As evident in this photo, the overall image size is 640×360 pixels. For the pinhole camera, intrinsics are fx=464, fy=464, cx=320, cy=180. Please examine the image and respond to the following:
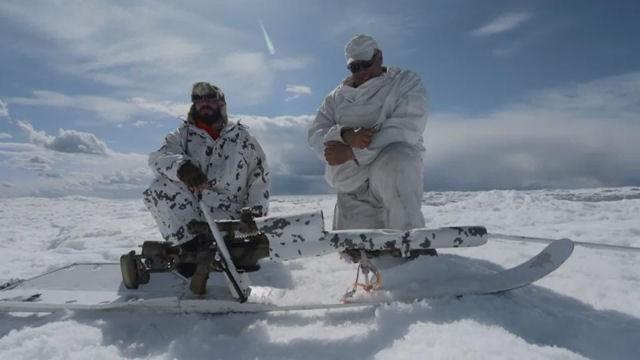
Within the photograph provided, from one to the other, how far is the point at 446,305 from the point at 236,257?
39.8 inches

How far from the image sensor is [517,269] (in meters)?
2.03

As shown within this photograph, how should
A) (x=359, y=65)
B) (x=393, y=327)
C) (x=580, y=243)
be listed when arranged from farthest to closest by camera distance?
(x=359, y=65) → (x=580, y=243) → (x=393, y=327)

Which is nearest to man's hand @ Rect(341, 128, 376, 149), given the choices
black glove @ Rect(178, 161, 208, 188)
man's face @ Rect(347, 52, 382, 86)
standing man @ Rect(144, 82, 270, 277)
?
man's face @ Rect(347, 52, 382, 86)

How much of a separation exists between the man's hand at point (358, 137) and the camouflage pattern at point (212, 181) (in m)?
0.55

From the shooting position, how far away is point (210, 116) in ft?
9.25

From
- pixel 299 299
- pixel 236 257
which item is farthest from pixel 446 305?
pixel 236 257

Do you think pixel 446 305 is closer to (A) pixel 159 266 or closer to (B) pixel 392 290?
(B) pixel 392 290

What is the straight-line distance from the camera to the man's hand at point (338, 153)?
281 centimetres

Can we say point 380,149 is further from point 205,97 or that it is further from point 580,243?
point 580,243

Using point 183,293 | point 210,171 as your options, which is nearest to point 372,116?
point 210,171

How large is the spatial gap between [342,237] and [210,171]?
42.0 inches

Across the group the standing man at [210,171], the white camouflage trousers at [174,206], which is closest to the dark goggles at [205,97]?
the standing man at [210,171]

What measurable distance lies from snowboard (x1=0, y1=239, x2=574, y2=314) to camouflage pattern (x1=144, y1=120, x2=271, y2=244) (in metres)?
0.35

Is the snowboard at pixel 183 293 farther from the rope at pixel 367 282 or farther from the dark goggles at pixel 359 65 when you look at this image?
the dark goggles at pixel 359 65
